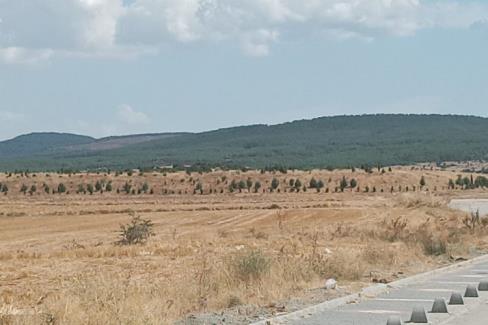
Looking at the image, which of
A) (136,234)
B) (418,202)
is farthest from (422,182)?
(136,234)

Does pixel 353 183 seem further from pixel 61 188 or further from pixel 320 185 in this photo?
pixel 61 188

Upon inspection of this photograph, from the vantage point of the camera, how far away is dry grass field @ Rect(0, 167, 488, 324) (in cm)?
1496

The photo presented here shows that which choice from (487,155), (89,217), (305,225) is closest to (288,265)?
(305,225)

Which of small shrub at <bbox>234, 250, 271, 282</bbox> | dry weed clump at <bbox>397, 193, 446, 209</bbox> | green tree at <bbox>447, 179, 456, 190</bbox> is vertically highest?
green tree at <bbox>447, 179, 456, 190</bbox>

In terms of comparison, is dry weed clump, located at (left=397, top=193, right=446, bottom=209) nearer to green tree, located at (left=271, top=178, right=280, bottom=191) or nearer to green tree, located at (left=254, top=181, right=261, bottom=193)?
green tree, located at (left=271, top=178, right=280, bottom=191)

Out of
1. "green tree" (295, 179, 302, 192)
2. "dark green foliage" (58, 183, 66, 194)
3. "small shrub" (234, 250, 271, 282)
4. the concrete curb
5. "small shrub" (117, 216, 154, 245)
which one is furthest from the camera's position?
"dark green foliage" (58, 183, 66, 194)

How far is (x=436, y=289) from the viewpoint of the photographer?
20484 millimetres

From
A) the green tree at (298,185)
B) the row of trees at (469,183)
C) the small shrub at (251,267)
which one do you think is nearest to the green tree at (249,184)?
the green tree at (298,185)

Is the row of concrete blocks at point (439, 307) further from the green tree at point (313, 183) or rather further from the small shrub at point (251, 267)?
the green tree at point (313, 183)

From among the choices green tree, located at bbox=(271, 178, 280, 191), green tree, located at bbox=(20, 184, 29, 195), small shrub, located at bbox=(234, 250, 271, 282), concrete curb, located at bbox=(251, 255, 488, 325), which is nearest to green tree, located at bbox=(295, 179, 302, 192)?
green tree, located at bbox=(271, 178, 280, 191)

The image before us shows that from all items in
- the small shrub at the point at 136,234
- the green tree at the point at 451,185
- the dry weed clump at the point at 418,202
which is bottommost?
the small shrub at the point at 136,234

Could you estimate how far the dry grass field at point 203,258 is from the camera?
589 inches

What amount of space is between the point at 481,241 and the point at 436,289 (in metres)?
18.0

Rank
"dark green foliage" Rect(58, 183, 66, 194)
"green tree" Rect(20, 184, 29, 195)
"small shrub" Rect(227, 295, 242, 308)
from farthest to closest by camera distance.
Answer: "green tree" Rect(20, 184, 29, 195) → "dark green foliage" Rect(58, 183, 66, 194) → "small shrub" Rect(227, 295, 242, 308)
